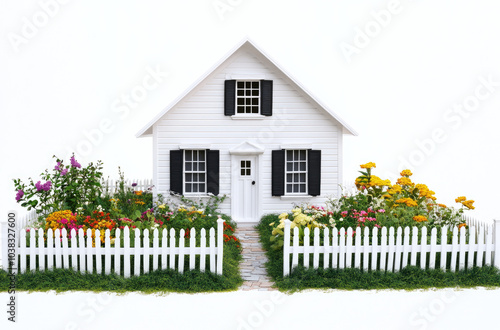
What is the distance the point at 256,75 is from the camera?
15.0 metres

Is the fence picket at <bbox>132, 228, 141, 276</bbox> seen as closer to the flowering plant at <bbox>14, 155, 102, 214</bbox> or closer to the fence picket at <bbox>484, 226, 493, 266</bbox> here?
the flowering plant at <bbox>14, 155, 102, 214</bbox>

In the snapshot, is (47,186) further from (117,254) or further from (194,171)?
(194,171)

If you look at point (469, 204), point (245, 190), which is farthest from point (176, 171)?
point (469, 204)

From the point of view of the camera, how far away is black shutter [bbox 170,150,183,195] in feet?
49.3

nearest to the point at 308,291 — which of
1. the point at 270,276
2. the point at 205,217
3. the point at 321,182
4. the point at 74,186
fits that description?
the point at 270,276

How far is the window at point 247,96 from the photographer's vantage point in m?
15.2

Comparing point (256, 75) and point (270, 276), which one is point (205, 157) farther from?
point (270, 276)

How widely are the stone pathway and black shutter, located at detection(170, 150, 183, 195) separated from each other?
2.15 m

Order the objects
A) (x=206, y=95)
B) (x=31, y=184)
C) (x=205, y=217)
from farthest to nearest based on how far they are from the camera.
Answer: (x=206, y=95)
(x=205, y=217)
(x=31, y=184)

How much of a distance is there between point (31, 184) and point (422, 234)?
371 inches

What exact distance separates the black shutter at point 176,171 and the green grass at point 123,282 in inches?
201

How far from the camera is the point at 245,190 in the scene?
1547 centimetres

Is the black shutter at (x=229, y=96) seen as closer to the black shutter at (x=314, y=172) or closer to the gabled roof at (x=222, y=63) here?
the gabled roof at (x=222, y=63)

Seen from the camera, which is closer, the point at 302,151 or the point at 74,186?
the point at 74,186
